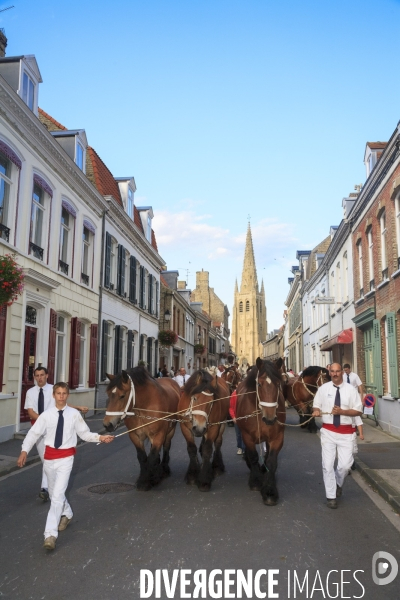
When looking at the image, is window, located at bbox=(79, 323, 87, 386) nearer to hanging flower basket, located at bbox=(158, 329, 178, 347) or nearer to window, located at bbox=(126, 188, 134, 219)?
window, located at bbox=(126, 188, 134, 219)

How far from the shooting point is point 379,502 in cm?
669

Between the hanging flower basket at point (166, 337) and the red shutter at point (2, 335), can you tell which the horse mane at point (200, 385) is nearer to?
the red shutter at point (2, 335)

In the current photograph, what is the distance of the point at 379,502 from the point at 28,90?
46.2ft

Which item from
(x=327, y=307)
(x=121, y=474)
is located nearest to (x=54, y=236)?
(x=121, y=474)

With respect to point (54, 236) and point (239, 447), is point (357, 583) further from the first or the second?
point (54, 236)

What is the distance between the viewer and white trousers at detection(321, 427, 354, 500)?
20.7 ft

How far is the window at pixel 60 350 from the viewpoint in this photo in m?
16.7

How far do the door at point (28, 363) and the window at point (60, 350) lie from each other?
2123 millimetres

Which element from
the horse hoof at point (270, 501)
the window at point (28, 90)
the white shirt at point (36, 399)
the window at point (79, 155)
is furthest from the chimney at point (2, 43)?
the horse hoof at point (270, 501)

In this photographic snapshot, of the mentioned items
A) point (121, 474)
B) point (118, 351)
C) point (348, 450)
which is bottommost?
point (121, 474)

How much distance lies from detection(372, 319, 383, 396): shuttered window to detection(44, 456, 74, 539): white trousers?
11957 millimetres

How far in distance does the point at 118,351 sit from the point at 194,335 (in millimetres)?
25071

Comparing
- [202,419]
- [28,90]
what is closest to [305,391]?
[202,419]

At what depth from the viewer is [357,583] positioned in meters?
4.11
